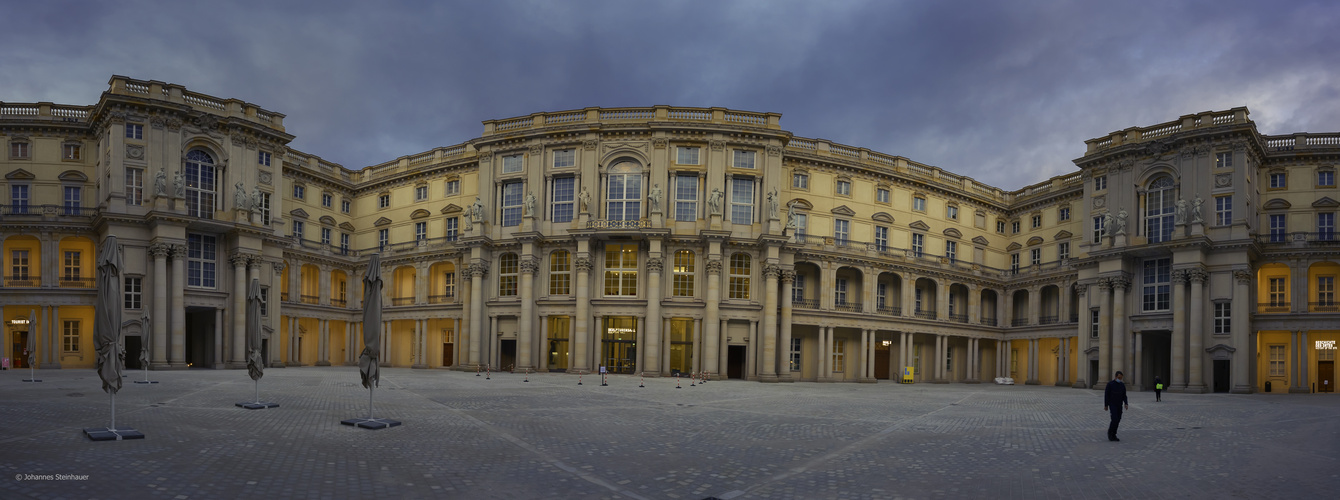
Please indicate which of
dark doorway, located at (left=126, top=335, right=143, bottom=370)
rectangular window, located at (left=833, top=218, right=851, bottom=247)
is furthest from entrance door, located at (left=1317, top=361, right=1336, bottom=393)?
dark doorway, located at (left=126, top=335, right=143, bottom=370)

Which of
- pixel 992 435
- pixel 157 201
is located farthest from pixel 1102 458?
pixel 157 201

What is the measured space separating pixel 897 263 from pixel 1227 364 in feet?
68.7

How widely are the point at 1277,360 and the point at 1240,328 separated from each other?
19.7 ft

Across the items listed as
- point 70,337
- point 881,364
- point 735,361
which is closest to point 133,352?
point 70,337

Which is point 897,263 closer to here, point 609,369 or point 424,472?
point 609,369

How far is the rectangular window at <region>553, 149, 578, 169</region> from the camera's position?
173 ft

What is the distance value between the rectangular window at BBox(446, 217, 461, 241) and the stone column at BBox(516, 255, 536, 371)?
35.1 feet

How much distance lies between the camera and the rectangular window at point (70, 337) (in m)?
47.6

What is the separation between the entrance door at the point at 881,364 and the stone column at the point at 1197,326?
20043mm

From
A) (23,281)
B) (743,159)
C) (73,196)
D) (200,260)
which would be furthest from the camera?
(743,159)

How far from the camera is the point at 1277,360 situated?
4769cm

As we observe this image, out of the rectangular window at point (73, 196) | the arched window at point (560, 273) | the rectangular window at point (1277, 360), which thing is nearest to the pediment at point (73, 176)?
the rectangular window at point (73, 196)

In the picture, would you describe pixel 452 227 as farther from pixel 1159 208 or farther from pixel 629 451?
pixel 1159 208

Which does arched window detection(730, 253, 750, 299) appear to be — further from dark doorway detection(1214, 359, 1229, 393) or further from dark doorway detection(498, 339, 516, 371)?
dark doorway detection(1214, 359, 1229, 393)
